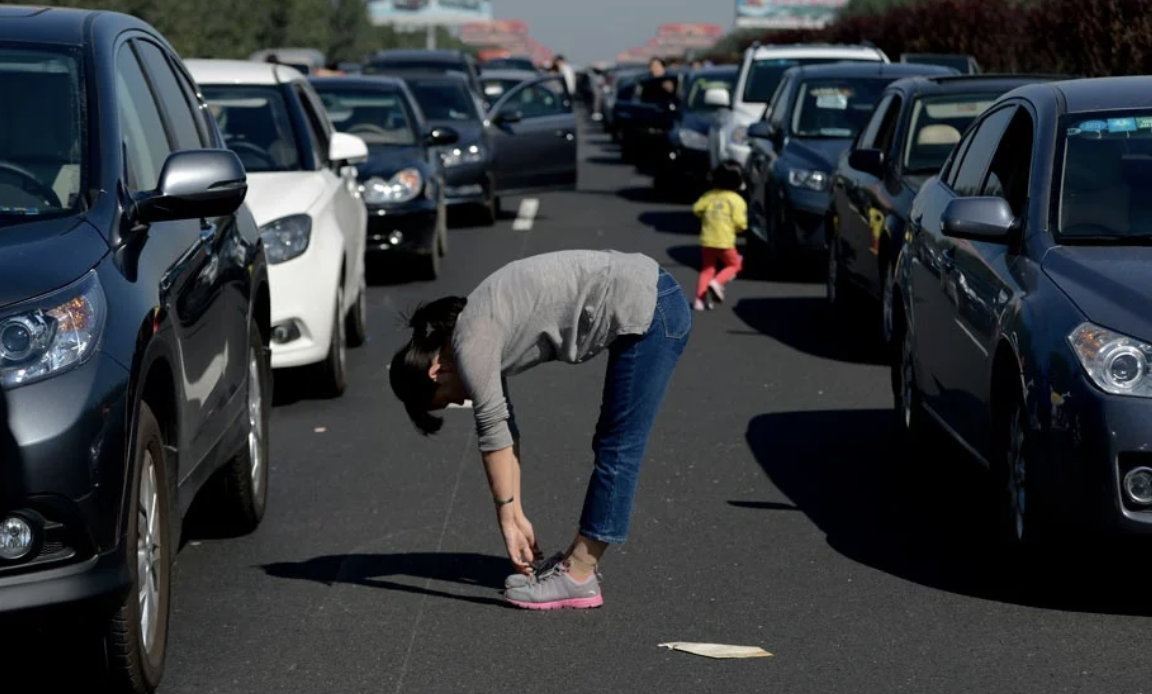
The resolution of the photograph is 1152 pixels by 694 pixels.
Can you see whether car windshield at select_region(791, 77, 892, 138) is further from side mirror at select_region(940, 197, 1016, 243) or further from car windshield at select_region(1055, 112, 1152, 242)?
side mirror at select_region(940, 197, 1016, 243)

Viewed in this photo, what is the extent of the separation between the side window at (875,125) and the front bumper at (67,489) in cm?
862

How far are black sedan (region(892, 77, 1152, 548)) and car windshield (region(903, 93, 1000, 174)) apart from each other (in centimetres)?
332

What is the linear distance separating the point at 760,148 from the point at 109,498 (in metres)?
13.0

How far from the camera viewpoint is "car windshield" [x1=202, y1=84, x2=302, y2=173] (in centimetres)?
1173

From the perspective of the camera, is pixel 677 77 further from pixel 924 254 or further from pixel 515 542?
pixel 515 542

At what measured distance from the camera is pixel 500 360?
19.5 feet

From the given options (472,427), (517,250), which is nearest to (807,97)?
(517,250)

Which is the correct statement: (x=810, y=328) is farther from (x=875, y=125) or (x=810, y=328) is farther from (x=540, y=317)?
(x=540, y=317)

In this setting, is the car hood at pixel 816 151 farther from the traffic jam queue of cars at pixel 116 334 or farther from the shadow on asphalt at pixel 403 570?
the shadow on asphalt at pixel 403 570

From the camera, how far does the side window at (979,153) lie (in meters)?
8.21

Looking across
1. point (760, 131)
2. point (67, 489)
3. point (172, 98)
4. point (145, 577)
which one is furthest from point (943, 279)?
point (760, 131)

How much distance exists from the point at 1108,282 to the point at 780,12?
121912 millimetres

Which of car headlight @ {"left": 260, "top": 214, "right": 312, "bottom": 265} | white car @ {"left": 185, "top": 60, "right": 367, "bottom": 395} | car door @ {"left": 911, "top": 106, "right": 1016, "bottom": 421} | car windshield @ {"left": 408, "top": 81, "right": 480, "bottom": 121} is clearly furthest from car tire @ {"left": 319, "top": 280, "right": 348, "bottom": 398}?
car windshield @ {"left": 408, "top": 81, "right": 480, "bottom": 121}

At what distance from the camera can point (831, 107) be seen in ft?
56.5
